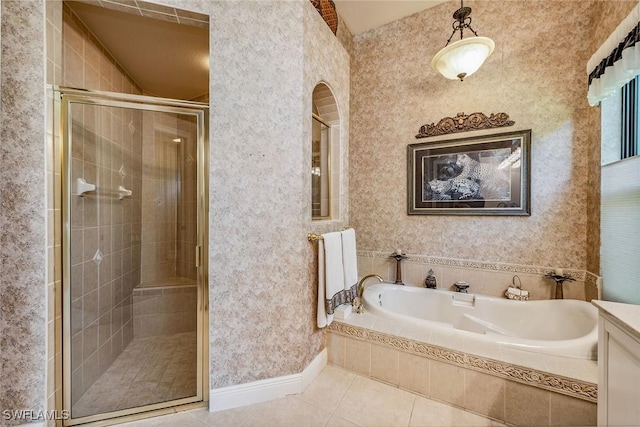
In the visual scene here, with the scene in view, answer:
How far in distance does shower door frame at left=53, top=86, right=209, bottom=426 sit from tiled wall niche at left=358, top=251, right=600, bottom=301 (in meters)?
1.68

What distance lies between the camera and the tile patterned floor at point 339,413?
4.41 ft

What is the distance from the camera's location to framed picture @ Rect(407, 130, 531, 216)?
1992 millimetres

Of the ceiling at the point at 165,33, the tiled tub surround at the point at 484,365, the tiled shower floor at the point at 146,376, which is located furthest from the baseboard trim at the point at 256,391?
the ceiling at the point at 165,33

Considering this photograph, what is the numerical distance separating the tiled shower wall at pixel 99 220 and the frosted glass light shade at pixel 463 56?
6.94ft

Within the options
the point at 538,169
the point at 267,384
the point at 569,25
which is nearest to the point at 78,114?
the point at 267,384

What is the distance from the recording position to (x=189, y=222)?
159 centimetres

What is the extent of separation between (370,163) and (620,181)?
1.77m

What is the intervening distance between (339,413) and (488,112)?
2609 millimetres

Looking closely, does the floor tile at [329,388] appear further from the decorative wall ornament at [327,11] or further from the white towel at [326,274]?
the decorative wall ornament at [327,11]

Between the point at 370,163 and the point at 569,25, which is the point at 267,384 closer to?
the point at 370,163

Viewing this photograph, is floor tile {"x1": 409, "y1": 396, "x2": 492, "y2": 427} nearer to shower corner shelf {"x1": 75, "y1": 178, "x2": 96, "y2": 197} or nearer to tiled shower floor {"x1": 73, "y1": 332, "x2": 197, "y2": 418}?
tiled shower floor {"x1": 73, "y1": 332, "x2": 197, "y2": 418}

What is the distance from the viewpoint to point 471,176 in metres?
2.16

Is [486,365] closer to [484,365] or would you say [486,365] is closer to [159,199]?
[484,365]

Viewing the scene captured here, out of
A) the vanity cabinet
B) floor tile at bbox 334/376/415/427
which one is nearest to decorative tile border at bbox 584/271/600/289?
the vanity cabinet
